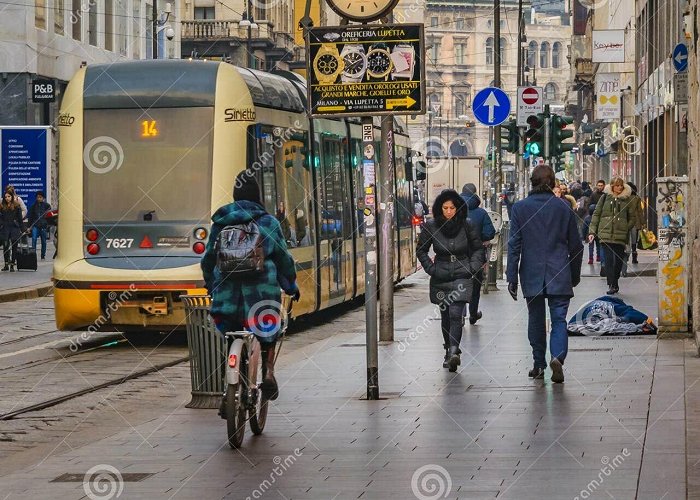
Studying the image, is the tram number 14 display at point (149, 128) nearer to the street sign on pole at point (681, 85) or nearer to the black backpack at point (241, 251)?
the street sign on pole at point (681, 85)

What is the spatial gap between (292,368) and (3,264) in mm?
23762

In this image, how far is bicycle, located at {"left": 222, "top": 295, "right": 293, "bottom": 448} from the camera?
32.8 ft

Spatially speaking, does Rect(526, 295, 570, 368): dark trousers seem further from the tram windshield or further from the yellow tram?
the tram windshield

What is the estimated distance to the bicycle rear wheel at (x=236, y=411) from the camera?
9.95 m

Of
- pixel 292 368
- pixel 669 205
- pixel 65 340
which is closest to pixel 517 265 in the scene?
pixel 292 368

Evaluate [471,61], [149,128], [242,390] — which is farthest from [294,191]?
[471,61]

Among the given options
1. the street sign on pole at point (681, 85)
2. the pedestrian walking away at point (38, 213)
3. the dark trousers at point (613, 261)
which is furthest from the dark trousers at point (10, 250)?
the street sign on pole at point (681, 85)

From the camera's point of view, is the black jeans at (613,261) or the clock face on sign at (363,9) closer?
the clock face on sign at (363,9)

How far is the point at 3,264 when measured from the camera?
37.8m

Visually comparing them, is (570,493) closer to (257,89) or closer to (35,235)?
(257,89)

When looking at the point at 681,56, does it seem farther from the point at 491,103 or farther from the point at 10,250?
the point at 10,250

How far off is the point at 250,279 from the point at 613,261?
15715mm

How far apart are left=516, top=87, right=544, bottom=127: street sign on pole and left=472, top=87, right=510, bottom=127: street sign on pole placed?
4.66m

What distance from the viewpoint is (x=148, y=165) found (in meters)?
17.7
